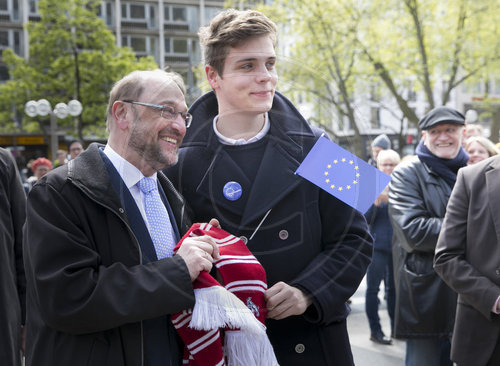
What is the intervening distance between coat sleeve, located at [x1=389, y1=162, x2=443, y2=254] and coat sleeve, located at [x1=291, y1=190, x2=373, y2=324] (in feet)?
5.61

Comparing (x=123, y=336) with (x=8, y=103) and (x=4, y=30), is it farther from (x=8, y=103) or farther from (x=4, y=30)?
(x=4, y=30)

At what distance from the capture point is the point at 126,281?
5.39 ft

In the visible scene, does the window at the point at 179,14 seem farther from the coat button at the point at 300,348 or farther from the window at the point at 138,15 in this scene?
the coat button at the point at 300,348

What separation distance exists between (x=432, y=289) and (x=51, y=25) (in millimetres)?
24970

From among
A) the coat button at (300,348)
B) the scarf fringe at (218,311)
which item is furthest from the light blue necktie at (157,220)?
the coat button at (300,348)

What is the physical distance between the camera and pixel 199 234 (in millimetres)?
1822

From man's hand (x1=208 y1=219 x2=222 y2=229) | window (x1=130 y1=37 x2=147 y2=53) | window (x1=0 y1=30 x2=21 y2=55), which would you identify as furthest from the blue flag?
window (x1=0 y1=30 x2=21 y2=55)

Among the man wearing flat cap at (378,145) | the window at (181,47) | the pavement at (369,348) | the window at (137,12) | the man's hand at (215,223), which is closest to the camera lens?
the man's hand at (215,223)

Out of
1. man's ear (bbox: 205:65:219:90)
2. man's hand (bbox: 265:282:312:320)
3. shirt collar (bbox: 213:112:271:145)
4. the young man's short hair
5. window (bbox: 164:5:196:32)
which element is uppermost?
window (bbox: 164:5:196:32)

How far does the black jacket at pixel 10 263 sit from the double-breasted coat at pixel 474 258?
227 cm

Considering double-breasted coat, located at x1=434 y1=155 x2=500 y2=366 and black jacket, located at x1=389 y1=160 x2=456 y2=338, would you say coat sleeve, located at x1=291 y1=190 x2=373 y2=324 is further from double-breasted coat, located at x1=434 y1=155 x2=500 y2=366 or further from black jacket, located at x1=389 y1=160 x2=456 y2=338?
black jacket, located at x1=389 y1=160 x2=456 y2=338

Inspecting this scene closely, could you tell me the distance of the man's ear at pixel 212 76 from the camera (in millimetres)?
2074

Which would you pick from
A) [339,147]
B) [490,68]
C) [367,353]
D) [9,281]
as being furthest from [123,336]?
[490,68]

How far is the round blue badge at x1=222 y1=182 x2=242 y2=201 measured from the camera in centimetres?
200
